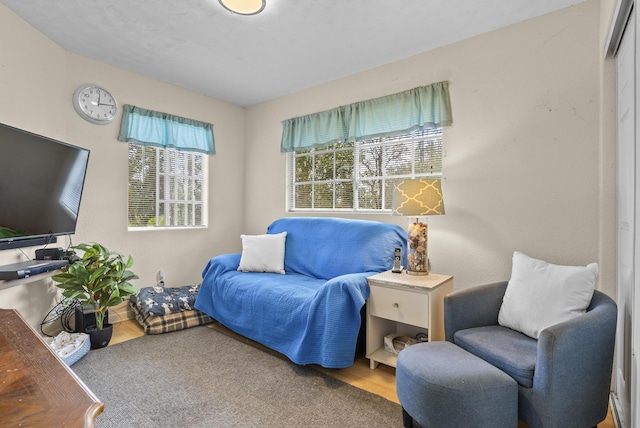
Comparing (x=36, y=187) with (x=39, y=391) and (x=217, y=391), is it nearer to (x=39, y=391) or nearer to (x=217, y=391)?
(x=217, y=391)

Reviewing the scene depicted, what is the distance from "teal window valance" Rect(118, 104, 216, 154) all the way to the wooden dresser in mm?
2792

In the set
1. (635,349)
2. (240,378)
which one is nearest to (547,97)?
(635,349)

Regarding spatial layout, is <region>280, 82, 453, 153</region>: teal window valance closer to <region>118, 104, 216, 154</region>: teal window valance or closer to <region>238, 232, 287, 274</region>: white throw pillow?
<region>118, 104, 216, 154</region>: teal window valance

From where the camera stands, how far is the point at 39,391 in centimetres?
71

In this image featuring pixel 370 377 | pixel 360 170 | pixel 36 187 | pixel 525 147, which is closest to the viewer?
pixel 36 187

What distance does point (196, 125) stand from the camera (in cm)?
384

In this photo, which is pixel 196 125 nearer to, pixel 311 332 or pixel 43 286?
pixel 43 286

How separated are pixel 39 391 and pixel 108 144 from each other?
3052mm

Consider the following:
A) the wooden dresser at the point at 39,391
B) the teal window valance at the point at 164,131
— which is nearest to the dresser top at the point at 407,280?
the wooden dresser at the point at 39,391

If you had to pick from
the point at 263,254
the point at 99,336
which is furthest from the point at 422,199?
the point at 99,336

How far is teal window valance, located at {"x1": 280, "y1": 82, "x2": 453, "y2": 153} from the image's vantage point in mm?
2725

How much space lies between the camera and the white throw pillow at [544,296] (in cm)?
170

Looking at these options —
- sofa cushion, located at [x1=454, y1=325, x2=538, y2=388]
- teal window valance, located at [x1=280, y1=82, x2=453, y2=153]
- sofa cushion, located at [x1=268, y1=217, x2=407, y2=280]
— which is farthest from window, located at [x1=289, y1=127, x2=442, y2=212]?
sofa cushion, located at [x1=454, y1=325, x2=538, y2=388]

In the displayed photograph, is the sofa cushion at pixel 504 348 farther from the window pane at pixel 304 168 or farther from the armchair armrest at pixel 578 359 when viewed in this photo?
the window pane at pixel 304 168
